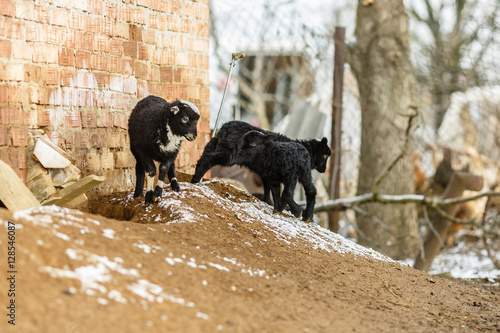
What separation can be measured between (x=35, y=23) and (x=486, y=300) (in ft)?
14.9

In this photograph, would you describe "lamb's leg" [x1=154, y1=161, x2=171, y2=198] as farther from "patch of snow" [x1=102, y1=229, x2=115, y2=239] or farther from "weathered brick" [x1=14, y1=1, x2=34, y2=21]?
"weathered brick" [x1=14, y1=1, x2=34, y2=21]

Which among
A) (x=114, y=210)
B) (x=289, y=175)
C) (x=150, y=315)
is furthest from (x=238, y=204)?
(x=150, y=315)

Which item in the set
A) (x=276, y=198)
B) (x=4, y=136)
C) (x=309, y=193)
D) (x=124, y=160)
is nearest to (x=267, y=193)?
(x=276, y=198)

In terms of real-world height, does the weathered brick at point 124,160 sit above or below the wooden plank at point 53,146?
below

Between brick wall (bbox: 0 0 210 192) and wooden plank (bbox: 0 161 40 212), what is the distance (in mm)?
495

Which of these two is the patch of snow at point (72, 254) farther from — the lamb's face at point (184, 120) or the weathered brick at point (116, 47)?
the weathered brick at point (116, 47)

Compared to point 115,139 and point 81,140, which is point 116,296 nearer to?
point 81,140

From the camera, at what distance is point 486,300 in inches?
199

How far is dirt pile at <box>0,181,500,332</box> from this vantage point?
98.6 inches

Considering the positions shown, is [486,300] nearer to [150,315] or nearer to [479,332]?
[479,332]

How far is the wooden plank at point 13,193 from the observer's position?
12.7 ft

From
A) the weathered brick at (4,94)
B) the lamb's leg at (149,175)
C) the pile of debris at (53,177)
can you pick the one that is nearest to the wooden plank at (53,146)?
the pile of debris at (53,177)

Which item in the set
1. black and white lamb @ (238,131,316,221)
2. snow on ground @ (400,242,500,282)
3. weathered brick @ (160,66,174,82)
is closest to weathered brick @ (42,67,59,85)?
weathered brick @ (160,66,174,82)

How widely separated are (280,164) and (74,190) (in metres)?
2.00
